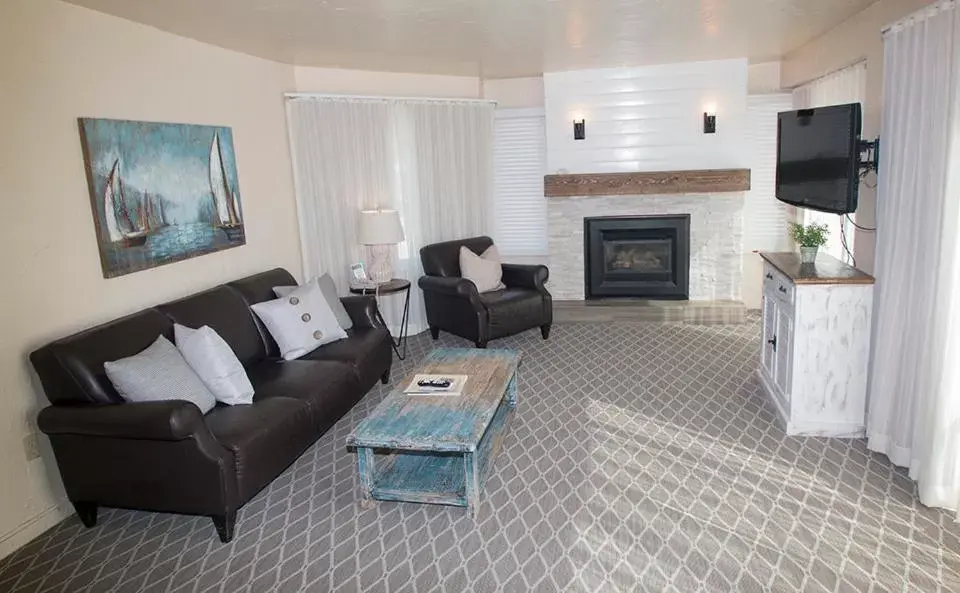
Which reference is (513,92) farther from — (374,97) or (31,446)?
(31,446)

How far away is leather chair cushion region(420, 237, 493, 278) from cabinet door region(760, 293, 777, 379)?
2.68 m

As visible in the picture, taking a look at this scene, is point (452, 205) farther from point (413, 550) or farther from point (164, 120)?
point (413, 550)

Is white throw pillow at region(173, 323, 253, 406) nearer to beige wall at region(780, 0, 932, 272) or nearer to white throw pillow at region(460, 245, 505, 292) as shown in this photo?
white throw pillow at region(460, 245, 505, 292)

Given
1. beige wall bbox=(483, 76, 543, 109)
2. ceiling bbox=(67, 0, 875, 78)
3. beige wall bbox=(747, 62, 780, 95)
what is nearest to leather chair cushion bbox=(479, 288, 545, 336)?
ceiling bbox=(67, 0, 875, 78)

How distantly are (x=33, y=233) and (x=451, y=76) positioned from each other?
13.5 feet

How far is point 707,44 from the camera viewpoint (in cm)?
518

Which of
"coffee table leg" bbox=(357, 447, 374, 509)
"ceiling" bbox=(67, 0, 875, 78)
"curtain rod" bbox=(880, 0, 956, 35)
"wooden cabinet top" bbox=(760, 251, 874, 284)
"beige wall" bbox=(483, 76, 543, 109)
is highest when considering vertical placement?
"ceiling" bbox=(67, 0, 875, 78)

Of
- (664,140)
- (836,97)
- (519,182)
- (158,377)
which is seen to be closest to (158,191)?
(158,377)

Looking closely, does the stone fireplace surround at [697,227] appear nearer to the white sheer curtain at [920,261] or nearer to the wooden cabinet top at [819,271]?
the wooden cabinet top at [819,271]

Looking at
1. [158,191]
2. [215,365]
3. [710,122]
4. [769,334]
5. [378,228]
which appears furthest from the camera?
[710,122]

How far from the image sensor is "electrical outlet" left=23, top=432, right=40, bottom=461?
3038 millimetres

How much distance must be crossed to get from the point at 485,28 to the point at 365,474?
→ 286 cm

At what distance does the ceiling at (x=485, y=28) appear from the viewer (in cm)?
349

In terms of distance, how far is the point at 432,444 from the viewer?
2908 millimetres
